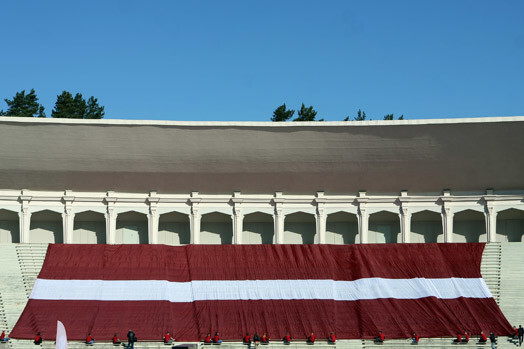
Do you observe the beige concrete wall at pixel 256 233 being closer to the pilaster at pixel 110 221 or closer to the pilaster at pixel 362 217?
the pilaster at pixel 362 217

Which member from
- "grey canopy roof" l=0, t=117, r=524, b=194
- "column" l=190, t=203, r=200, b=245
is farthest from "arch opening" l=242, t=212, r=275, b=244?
"column" l=190, t=203, r=200, b=245

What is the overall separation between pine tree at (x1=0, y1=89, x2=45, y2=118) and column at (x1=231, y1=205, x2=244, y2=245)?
33250 millimetres

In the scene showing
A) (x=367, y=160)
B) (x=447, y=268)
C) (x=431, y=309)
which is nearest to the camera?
(x=431, y=309)

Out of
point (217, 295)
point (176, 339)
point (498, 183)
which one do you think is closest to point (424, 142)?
point (498, 183)

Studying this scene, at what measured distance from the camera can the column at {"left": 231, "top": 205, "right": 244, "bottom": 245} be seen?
174ft

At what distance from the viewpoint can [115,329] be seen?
4050 centimetres

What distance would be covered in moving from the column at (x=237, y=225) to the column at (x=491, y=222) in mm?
16698

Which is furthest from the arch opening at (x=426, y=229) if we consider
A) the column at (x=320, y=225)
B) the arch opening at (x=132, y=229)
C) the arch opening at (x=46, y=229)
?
the arch opening at (x=46, y=229)

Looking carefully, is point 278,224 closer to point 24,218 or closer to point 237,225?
point 237,225

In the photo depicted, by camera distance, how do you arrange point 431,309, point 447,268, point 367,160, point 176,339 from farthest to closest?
point 367,160 → point 447,268 → point 431,309 → point 176,339

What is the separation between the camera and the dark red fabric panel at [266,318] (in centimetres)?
4072

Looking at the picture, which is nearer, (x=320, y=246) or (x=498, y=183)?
(x=320, y=246)

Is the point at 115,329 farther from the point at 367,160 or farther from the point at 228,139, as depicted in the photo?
the point at 367,160

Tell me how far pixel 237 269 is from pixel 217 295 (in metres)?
3.19
